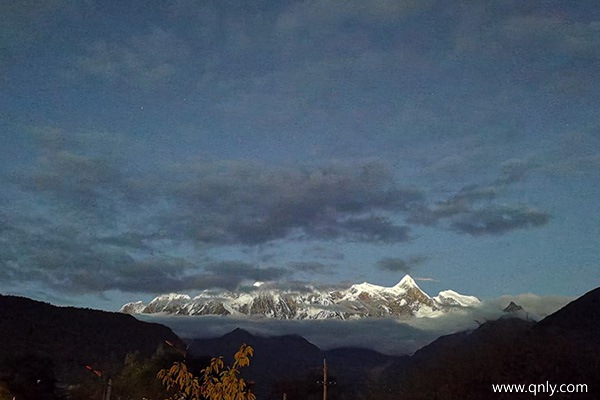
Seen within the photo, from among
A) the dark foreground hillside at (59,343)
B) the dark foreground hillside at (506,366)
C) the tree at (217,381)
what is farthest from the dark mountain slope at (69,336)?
the tree at (217,381)

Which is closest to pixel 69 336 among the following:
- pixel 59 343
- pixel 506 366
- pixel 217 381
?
pixel 59 343

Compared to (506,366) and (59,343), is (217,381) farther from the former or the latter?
(59,343)

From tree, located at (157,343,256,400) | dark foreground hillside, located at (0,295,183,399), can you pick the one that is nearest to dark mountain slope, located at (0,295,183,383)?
dark foreground hillside, located at (0,295,183,399)

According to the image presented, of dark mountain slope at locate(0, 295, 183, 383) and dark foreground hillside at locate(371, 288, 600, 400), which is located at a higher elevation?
dark mountain slope at locate(0, 295, 183, 383)

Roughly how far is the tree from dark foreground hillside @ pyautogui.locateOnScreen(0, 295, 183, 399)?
78.1m

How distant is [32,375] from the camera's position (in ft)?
283

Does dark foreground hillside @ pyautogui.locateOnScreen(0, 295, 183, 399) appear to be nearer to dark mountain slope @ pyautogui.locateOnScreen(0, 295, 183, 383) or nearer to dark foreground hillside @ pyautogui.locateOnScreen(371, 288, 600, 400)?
dark mountain slope @ pyautogui.locateOnScreen(0, 295, 183, 383)

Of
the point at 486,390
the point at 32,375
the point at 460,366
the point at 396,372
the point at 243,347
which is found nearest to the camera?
the point at 243,347

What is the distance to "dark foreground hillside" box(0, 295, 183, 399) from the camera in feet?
286

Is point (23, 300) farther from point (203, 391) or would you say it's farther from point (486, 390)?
point (203, 391)

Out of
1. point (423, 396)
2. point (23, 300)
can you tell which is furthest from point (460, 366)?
point (23, 300)

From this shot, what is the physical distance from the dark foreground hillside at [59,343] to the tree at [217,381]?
78087mm

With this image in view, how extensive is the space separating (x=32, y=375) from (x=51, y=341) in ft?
129

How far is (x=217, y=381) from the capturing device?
1091cm
